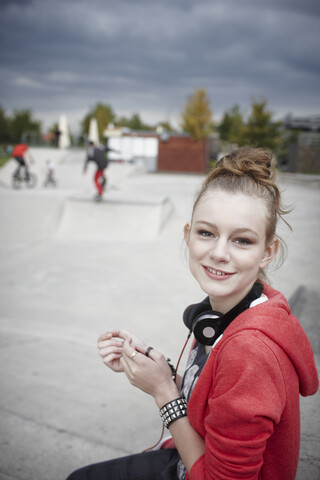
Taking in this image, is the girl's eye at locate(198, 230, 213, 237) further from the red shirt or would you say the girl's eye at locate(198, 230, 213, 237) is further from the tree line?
the red shirt

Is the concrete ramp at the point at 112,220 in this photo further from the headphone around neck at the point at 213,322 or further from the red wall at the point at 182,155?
the red wall at the point at 182,155

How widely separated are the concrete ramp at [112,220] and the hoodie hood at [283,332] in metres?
7.25

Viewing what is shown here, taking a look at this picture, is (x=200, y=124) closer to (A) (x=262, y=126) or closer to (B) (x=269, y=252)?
(A) (x=262, y=126)

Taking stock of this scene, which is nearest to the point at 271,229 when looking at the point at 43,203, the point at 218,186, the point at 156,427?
the point at 218,186

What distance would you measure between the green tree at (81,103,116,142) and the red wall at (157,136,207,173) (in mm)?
35166

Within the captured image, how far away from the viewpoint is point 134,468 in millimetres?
1524

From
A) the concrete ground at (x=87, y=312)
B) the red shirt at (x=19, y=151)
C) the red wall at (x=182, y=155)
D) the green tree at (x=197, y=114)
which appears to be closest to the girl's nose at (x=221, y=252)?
the concrete ground at (x=87, y=312)

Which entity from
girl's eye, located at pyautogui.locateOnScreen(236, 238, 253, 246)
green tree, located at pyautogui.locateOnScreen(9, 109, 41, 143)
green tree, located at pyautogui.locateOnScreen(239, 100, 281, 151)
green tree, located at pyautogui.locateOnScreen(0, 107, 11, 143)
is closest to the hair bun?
girl's eye, located at pyautogui.locateOnScreen(236, 238, 253, 246)

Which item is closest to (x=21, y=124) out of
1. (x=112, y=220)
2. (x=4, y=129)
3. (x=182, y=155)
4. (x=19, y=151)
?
(x=4, y=129)

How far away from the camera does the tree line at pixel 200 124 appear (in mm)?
32312

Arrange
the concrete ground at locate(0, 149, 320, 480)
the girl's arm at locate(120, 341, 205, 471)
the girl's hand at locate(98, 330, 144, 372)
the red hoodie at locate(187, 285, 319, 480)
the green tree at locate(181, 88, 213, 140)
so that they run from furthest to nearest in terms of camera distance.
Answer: the green tree at locate(181, 88, 213, 140), the concrete ground at locate(0, 149, 320, 480), the girl's hand at locate(98, 330, 144, 372), the girl's arm at locate(120, 341, 205, 471), the red hoodie at locate(187, 285, 319, 480)

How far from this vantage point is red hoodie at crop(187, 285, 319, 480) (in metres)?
0.91

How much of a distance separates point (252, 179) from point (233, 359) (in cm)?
60

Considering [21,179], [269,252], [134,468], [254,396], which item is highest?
[269,252]
